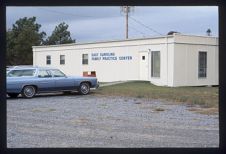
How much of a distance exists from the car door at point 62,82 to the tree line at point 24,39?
46.8ft

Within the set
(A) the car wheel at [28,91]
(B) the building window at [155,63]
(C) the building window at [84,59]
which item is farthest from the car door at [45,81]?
(C) the building window at [84,59]

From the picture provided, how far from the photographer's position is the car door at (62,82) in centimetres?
2058

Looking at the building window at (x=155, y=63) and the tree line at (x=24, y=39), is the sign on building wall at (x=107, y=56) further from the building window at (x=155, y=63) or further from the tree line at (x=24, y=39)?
the tree line at (x=24, y=39)

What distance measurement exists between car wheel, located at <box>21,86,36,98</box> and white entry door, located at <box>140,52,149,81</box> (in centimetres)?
1129

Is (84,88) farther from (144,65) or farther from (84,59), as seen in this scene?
(84,59)

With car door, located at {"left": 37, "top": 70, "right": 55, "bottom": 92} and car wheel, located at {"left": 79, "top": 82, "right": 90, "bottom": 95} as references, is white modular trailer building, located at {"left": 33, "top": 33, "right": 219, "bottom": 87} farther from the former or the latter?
car door, located at {"left": 37, "top": 70, "right": 55, "bottom": 92}

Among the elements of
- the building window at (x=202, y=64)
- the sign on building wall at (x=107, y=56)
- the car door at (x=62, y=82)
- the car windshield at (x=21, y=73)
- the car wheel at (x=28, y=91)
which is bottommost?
the car wheel at (x=28, y=91)

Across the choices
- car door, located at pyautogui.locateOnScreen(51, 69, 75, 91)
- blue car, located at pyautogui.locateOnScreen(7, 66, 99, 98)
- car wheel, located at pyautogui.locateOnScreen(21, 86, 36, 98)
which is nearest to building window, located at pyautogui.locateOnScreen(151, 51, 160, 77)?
blue car, located at pyautogui.locateOnScreen(7, 66, 99, 98)

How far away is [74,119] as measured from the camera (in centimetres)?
1272

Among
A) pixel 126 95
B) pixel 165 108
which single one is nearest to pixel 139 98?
pixel 126 95
